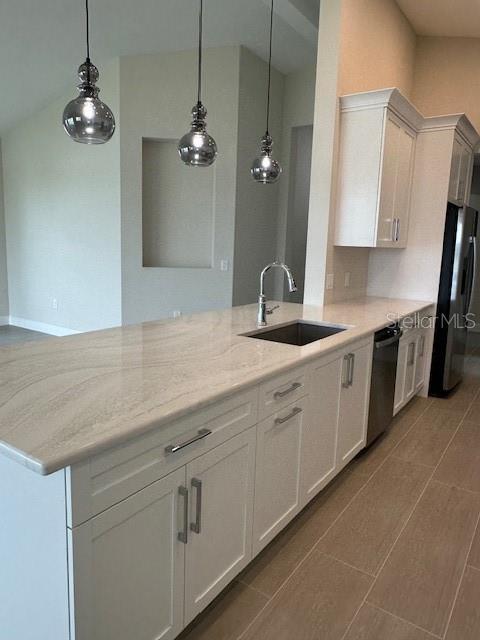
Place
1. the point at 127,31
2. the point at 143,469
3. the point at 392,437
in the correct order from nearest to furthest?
the point at 143,469 < the point at 392,437 < the point at 127,31

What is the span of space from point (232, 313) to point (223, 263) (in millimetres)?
2310

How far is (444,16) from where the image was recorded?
13.6 feet

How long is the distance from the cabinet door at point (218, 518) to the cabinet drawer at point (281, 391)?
0.11 meters

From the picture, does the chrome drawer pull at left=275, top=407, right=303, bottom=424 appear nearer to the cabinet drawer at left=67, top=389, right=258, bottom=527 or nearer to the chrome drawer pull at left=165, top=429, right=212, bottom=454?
the cabinet drawer at left=67, top=389, right=258, bottom=527

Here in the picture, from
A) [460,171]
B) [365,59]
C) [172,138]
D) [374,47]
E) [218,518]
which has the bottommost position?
[218,518]

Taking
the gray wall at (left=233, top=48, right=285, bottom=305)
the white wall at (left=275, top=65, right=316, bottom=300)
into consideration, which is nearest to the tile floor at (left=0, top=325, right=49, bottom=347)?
the gray wall at (left=233, top=48, right=285, bottom=305)

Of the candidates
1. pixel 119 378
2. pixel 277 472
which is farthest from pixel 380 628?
pixel 119 378

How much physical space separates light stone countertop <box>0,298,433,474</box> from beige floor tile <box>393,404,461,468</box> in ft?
3.32

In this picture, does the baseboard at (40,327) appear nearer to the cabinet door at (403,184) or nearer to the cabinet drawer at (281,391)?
the cabinet door at (403,184)

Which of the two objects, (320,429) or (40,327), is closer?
(320,429)

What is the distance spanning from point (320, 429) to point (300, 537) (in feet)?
1.71

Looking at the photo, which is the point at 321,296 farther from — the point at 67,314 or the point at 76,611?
the point at 67,314

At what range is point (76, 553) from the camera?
1.12m

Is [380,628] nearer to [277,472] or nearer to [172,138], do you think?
[277,472]
